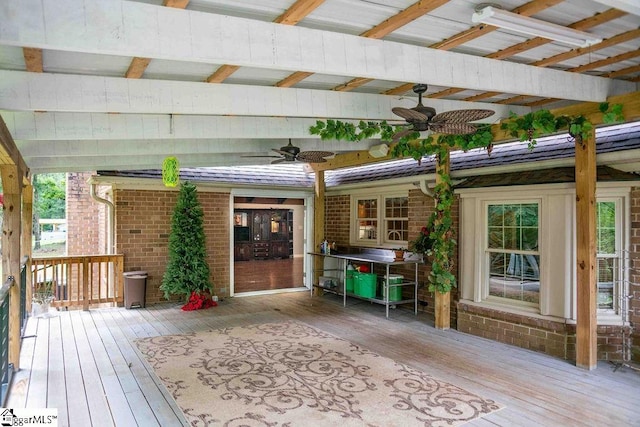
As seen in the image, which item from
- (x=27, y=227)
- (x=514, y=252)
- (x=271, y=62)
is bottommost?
(x=514, y=252)

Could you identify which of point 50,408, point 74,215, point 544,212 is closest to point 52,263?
point 74,215

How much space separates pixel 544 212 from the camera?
5.89 m

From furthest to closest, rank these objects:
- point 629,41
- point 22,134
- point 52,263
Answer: point 52,263 → point 22,134 → point 629,41

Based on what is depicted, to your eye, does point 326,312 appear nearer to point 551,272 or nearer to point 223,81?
point 551,272

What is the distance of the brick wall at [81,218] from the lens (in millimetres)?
11547

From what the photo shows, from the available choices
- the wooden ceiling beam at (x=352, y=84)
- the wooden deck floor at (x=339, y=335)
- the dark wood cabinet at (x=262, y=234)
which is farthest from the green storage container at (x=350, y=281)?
the dark wood cabinet at (x=262, y=234)

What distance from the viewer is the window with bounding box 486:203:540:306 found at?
20.2ft

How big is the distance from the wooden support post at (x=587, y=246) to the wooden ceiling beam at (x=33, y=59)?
17.6ft

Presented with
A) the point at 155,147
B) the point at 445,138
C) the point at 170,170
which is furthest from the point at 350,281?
the point at 155,147

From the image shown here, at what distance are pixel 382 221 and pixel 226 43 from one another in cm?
694

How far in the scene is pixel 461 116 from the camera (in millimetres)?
4066

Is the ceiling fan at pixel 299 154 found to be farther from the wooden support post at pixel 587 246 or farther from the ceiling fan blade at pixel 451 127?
the wooden support post at pixel 587 246

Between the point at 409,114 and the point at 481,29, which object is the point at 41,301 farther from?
the point at 481,29

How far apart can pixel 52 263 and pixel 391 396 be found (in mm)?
6947
